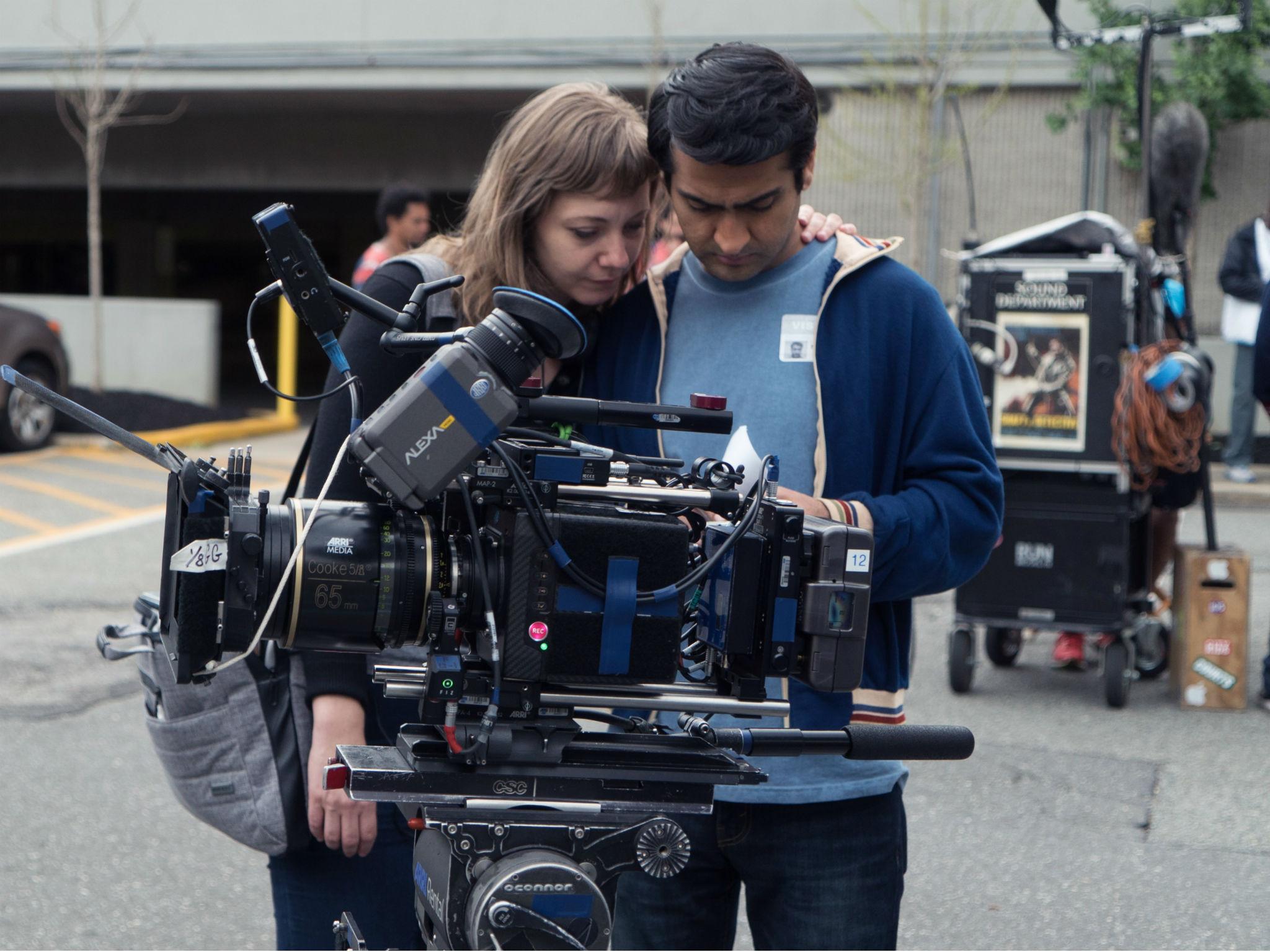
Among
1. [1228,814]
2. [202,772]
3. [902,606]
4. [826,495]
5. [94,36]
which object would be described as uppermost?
[94,36]

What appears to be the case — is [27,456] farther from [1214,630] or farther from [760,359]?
[760,359]

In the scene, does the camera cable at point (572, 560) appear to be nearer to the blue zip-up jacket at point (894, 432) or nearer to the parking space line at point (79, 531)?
the blue zip-up jacket at point (894, 432)

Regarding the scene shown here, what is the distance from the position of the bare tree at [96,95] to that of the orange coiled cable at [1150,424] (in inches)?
450

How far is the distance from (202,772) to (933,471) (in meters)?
1.22

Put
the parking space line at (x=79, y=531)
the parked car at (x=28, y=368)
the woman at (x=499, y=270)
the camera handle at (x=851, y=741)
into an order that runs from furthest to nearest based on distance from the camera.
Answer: the parked car at (x=28, y=368) < the parking space line at (x=79, y=531) < the woman at (x=499, y=270) < the camera handle at (x=851, y=741)

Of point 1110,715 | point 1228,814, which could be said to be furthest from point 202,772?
point 1110,715

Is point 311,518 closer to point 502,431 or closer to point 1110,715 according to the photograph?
point 502,431

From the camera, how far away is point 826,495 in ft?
6.88

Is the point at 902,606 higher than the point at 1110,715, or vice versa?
the point at 902,606

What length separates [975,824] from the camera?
4.66m

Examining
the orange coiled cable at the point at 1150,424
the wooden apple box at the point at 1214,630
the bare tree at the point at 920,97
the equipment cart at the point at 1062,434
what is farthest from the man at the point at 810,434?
the bare tree at the point at 920,97

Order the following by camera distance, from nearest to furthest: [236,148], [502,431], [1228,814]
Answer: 1. [502,431]
2. [1228,814]
3. [236,148]

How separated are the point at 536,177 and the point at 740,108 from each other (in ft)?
1.34

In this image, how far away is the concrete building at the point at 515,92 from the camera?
13.5 meters
